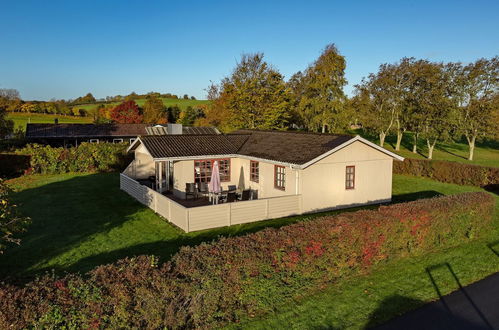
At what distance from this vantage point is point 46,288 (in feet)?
21.1

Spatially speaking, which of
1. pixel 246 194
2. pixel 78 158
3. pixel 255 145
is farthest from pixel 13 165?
pixel 246 194

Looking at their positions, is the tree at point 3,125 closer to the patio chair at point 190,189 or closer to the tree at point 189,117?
the patio chair at point 190,189

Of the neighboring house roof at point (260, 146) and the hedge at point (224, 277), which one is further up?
the neighboring house roof at point (260, 146)

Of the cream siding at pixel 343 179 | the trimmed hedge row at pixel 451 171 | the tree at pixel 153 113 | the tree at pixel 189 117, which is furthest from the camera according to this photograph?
the tree at pixel 189 117

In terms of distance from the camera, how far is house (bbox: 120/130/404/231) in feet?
54.2

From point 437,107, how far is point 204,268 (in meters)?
45.0

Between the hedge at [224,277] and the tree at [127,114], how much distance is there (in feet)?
238

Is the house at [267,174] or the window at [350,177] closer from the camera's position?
the house at [267,174]

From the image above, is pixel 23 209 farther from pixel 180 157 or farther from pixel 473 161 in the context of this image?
pixel 473 161

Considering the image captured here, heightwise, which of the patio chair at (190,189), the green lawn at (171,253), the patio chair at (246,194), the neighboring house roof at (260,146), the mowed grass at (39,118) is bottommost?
the green lawn at (171,253)

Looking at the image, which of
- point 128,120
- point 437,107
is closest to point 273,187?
point 437,107

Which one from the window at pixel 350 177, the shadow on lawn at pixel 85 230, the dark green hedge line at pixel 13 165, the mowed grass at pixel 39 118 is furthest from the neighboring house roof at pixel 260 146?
the mowed grass at pixel 39 118

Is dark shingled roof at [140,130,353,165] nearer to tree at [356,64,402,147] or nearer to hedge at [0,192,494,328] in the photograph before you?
hedge at [0,192,494,328]

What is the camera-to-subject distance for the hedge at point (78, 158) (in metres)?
30.5
